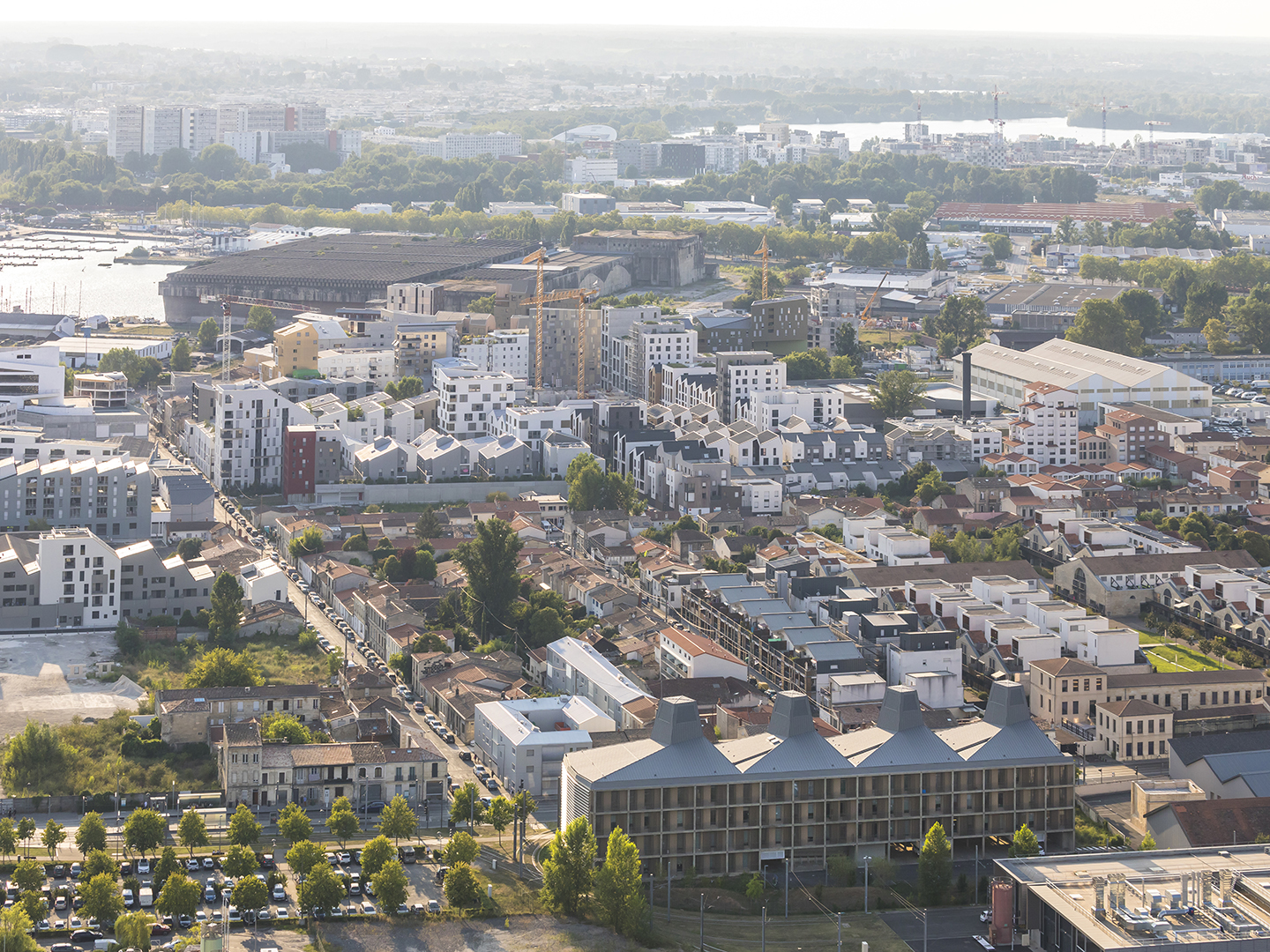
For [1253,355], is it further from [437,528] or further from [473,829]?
[473,829]

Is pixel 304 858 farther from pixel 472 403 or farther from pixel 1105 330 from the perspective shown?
pixel 1105 330

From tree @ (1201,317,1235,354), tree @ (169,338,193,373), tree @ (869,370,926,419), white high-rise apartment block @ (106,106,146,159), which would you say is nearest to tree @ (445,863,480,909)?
tree @ (869,370,926,419)

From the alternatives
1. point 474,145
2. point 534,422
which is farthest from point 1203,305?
point 474,145

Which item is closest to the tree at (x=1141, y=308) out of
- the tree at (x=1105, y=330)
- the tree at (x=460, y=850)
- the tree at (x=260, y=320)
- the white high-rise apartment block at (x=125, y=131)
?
the tree at (x=1105, y=330)

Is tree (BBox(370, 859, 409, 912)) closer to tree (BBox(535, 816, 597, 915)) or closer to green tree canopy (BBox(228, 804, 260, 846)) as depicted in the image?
tree (BBox(535, 816, 597, 915))

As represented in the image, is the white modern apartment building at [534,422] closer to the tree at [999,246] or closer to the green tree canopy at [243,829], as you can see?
the green tree canopy at [243,829]
